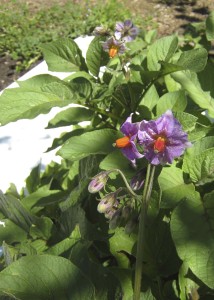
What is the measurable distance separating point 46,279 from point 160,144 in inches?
11.8

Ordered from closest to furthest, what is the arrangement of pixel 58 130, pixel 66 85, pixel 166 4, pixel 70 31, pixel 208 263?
pixel 208 263 → pixel 66 85 → pixel 58 130 → pixel 70 31 → pixel 166 4

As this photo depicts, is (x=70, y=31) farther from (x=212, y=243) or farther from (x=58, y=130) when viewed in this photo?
(x=212, y=243)

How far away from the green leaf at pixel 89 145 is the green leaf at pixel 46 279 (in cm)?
34

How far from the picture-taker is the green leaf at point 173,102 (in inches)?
48.1

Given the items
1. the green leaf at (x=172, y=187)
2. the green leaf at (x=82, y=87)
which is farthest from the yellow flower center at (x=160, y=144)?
the green leaf at (x=82, y=87)

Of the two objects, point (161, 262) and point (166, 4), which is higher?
point (161, 262)

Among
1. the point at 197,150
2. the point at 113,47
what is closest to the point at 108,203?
the point at 197,150

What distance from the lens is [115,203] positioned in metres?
0.88

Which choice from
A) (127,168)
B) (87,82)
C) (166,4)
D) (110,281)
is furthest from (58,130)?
(166,4)

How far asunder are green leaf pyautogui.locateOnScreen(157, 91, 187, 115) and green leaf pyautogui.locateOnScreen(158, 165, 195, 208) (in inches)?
7.0

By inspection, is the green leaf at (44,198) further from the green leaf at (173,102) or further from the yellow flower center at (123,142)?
the yellow flower center at (123,142)

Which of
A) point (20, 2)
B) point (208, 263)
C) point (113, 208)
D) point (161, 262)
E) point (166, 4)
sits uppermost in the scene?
point (113, 208)

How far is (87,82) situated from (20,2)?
395cm

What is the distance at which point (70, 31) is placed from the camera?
4.28 meters
